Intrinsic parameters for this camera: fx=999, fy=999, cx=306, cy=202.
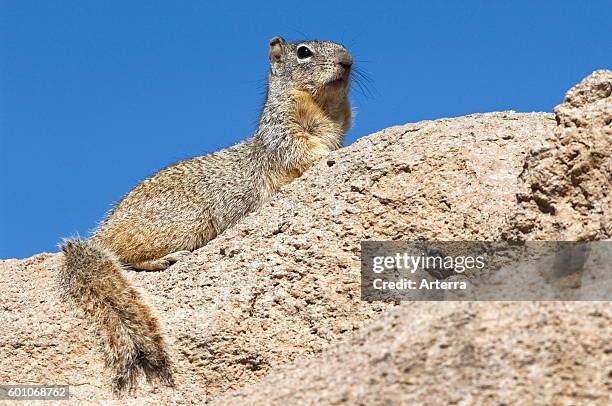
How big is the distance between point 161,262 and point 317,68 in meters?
3.37

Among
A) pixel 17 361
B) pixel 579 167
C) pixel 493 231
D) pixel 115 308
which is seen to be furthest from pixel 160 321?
pixel 579 167

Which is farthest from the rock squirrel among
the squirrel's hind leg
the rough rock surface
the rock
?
the rock

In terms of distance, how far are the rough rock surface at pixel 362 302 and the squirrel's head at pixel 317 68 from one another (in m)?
2.19

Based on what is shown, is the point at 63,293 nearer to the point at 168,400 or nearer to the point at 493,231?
the point at 168,400

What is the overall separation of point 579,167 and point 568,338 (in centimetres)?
219

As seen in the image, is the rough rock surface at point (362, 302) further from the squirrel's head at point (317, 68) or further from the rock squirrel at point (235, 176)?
the squirrel's head at point (317, 68)

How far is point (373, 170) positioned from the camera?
29.9ft

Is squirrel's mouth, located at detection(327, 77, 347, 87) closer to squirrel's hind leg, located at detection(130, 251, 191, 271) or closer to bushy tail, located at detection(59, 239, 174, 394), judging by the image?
squirrel's hind leg, located at detection(130, 251, 191, 271)

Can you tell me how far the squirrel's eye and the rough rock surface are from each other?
2709 millimetres

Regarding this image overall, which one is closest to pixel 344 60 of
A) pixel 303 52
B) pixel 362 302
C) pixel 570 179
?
pixel 303 52

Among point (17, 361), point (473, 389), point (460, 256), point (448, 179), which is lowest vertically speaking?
point (473, 389)

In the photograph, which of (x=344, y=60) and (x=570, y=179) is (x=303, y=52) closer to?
(x=344, y=60)

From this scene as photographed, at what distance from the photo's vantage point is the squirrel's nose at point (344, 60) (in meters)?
12.5

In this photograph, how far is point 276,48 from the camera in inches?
524
